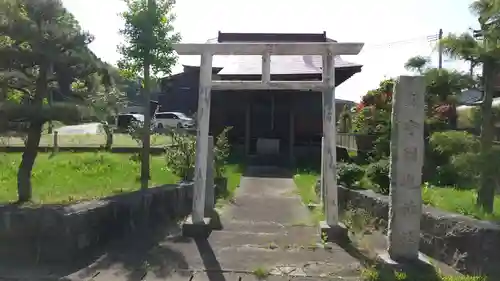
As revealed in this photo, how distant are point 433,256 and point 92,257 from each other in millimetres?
4355

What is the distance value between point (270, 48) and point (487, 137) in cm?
339

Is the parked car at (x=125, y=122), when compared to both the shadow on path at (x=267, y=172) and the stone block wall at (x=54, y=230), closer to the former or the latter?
the stone block wall at (x=54, y=230)

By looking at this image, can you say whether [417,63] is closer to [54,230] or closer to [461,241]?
[461,241]

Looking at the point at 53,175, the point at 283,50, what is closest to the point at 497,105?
the point at 283,50

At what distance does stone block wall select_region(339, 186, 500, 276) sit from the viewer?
5.36 m

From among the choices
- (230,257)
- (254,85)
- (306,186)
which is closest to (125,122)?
(306,186)

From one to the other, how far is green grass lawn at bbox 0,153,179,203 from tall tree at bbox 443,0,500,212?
19.0 feet

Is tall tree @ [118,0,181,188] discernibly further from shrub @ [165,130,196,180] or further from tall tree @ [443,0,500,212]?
tall tree @ [443,0,500,212]

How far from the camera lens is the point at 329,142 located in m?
7.81

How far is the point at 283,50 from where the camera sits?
7652 millimetres

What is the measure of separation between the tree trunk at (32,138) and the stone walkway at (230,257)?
1.61m

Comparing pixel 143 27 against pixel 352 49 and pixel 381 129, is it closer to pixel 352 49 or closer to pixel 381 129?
pixel 352 49

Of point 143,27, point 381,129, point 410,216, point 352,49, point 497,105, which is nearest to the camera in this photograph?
point 410,216

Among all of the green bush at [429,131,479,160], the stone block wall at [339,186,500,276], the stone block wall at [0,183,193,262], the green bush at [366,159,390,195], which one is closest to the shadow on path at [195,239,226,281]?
the stone block wall at [0,183,193,262]
